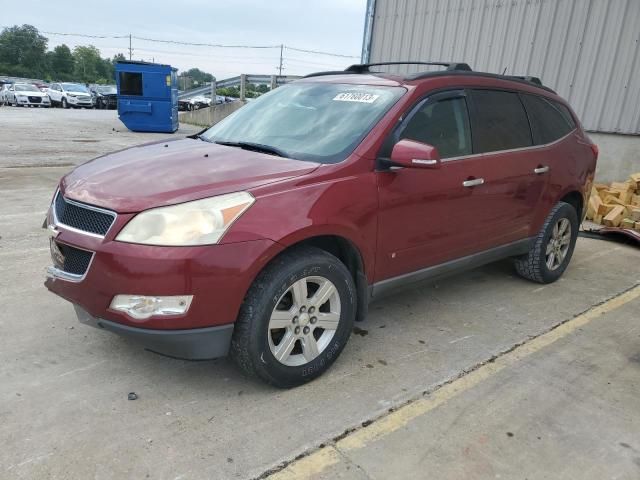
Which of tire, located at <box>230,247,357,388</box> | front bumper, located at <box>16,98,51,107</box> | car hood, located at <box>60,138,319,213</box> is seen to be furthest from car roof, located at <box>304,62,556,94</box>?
front bumper, located at <box>16,98,51,107</box>

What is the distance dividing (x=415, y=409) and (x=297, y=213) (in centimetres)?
121

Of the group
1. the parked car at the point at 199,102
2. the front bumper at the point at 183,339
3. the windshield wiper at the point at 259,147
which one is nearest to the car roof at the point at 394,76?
the windshield wiper at the point at 259,147

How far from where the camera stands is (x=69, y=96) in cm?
3303

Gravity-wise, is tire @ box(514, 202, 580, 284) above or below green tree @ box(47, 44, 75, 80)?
below

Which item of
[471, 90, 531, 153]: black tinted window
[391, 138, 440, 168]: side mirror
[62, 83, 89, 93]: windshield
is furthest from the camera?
[62, 83, 89, 93]: windshield

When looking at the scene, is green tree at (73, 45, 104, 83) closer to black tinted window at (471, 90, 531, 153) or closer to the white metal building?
the white metal building

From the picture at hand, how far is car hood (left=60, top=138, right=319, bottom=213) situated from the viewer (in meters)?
2.53

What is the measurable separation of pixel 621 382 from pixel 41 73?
109 metres

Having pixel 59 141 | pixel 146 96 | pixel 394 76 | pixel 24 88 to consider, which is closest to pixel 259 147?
pixel 394 76

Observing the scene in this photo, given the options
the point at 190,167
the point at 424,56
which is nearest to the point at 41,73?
the point at 424,56

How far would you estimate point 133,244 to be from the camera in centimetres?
240

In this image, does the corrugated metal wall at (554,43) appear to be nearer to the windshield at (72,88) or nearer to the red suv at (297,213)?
the red suv at (297,213)

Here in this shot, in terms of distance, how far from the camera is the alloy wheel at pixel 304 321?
2744mm

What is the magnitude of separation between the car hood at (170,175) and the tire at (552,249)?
103 inches
